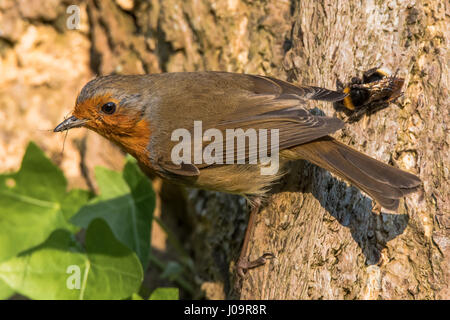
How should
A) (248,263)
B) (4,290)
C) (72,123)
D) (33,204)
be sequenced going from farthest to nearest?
(33,204)
(4,290)
(72,123)
(248,263)

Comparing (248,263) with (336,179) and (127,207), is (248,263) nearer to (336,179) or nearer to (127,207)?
(336,179)

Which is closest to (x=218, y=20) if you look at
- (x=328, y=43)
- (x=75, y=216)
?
(x=328, y=43)

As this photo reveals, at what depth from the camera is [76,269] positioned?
157 inches

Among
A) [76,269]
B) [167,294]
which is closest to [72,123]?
[76,269]

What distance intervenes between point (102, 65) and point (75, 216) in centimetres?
198

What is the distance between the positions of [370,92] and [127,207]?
2.27 m

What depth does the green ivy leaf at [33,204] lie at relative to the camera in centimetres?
448

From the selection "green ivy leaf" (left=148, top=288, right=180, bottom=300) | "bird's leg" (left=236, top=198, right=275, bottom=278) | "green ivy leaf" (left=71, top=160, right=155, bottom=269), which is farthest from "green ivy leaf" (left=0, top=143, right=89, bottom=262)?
"bird's leg" (left=236, top=198, right=275, bottom=278)

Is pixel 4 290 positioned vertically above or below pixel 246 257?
below

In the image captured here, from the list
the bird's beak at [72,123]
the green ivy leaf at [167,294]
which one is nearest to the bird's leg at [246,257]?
the green ivy leaf at [167,294]

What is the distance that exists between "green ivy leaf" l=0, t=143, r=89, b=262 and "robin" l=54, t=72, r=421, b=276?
0.87m

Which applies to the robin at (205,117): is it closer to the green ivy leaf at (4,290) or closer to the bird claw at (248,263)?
the bird claw at (248,263)

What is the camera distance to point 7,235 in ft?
15.3

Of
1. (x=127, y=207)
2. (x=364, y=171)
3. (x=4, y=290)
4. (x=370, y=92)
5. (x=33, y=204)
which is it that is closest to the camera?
(x=364, y=171)
